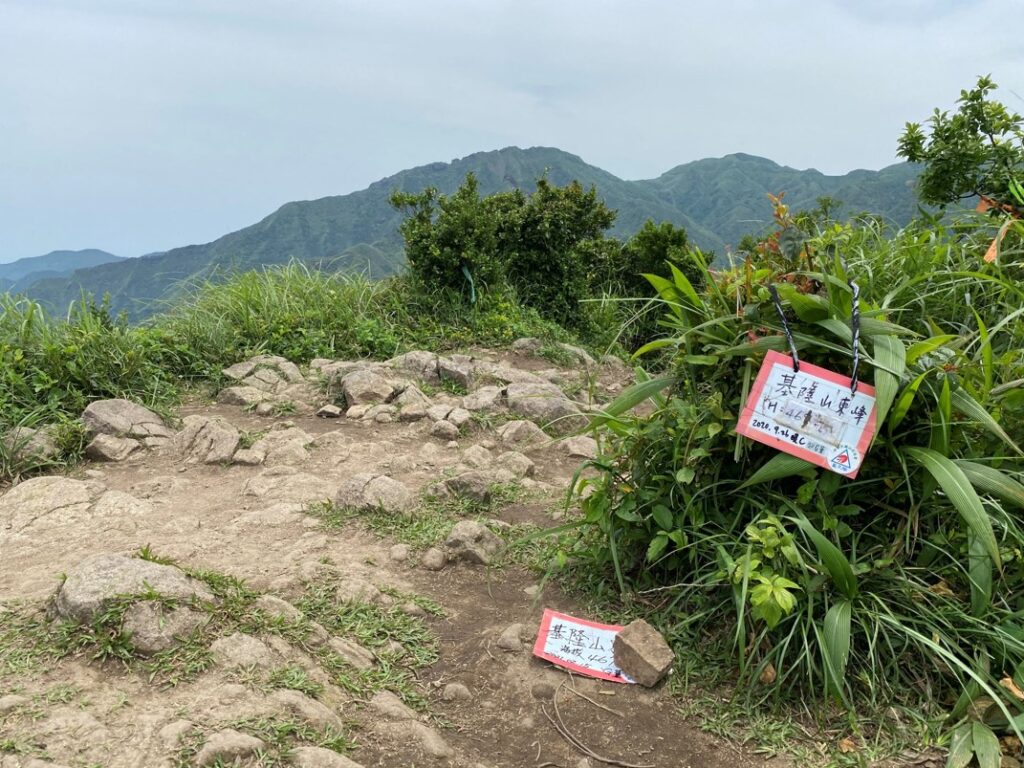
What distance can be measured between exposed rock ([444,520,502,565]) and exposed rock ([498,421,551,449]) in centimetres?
130

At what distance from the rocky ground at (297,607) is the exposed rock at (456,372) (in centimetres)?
75

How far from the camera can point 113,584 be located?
2311 mm

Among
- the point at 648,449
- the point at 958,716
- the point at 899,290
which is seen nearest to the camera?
the point at 958,716

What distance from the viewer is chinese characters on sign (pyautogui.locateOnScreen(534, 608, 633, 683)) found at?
2447mm

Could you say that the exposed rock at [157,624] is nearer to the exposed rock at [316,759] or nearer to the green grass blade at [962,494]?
the exposed rock at [316,759]

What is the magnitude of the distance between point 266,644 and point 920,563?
2082mm

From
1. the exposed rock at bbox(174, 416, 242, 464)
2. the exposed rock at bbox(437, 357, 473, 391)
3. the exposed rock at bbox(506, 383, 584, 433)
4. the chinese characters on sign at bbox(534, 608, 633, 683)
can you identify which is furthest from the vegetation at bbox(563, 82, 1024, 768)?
the exposed rock at bbox(437, 357, 473, 391)

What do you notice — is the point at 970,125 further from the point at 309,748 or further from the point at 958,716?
the point at 309,748

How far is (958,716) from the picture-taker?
2127 mm

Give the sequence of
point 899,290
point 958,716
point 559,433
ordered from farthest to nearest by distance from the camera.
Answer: point 559,433
point 899,290
point 958,716

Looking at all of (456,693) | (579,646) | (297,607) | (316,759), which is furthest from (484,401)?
(316,759)

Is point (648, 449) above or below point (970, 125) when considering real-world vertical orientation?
below

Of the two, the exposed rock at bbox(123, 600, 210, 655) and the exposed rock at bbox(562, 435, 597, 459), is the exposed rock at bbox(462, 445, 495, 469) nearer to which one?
the exposed rock at bbox(562, 435, 597, 459)

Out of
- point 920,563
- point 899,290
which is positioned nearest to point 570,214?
point 899,290
